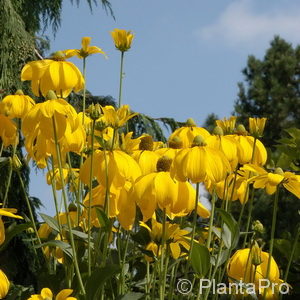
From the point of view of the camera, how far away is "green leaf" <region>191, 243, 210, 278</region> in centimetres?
112

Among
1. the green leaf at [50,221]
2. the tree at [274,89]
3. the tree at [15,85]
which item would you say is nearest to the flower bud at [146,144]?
the green leaf at [50,221]

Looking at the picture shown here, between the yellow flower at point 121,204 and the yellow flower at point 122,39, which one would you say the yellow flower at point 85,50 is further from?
the yellow flower at point 121,204

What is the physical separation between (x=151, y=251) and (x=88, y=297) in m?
0.19

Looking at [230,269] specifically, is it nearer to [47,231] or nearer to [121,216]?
[121,216]

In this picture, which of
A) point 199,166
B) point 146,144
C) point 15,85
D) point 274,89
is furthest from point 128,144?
point 274,89

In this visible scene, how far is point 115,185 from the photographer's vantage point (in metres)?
1.18

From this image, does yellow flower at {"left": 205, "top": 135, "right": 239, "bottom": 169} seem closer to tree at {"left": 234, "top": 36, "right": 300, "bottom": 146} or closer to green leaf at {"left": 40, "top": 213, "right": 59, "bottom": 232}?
green leaf at {"left": 40, "top": 213, "right": 59, "bottom": 232}

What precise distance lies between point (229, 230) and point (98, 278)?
0.27 metres

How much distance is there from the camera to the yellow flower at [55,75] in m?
1.27

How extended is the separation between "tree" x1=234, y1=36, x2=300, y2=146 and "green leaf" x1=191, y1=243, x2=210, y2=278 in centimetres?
892

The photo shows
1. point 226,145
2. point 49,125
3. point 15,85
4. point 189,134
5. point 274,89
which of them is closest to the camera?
point 49,125

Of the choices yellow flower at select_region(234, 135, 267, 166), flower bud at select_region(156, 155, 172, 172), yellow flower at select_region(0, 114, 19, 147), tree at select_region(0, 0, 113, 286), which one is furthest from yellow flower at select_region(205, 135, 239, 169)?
tree at select_region(0, 0, 113, 286)

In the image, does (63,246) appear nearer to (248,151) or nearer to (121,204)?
(121,204)

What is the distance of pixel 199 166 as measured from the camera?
1077 millimetres
